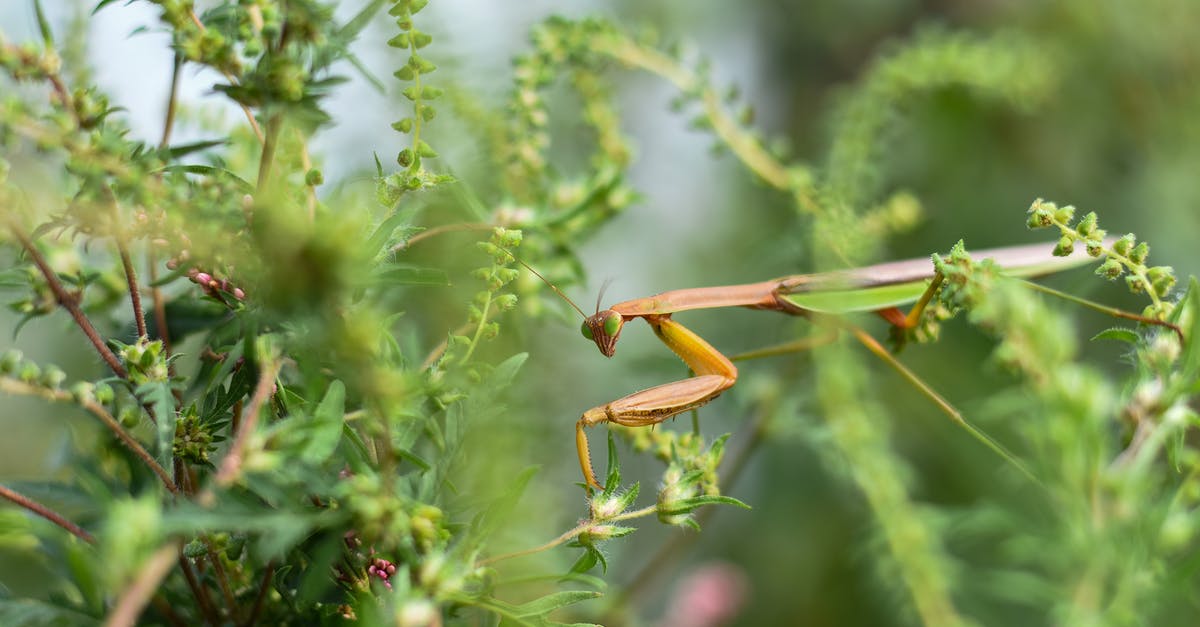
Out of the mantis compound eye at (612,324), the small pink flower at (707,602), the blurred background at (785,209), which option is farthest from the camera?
the small pink flower at (707,602)

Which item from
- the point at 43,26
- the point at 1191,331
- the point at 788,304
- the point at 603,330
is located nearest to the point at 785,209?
the point at 788,304

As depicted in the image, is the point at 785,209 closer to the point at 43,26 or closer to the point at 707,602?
the point at 707,602

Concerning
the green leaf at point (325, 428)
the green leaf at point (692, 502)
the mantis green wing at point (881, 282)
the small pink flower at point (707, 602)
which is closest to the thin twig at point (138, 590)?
the green leaf at point (325, 428)

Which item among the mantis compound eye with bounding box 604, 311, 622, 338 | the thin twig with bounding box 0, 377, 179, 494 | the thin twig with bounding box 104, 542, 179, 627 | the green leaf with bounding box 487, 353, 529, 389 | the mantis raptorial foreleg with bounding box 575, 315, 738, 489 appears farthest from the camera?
the mantis compound eye with bounding box 604, 311, 622, 338

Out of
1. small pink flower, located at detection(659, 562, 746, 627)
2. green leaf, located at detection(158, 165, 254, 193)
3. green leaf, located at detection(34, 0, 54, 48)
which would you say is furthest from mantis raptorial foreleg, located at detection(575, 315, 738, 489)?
small pink flower, located at detection(659, 562, 746, 627)

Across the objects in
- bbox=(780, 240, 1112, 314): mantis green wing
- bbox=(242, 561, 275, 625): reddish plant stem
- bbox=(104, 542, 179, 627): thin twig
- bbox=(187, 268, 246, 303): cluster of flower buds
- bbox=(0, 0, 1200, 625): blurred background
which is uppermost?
bbox=(0, 0, 1200, 625): blurred background

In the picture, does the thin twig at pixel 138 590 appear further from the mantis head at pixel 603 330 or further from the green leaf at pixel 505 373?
the mantis head at pixel 603 330

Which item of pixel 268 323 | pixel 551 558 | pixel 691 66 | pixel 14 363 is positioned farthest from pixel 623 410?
pixel 691 66

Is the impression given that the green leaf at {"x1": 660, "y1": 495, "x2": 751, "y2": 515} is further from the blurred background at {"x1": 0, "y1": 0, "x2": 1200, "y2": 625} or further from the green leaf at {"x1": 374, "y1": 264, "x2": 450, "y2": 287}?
the blurred background at {"x1": 0, "y1": 0, "x2": 1200, "y2": 625}

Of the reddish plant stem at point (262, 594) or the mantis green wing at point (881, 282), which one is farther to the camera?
the mantis green wing at point (881, 282)
